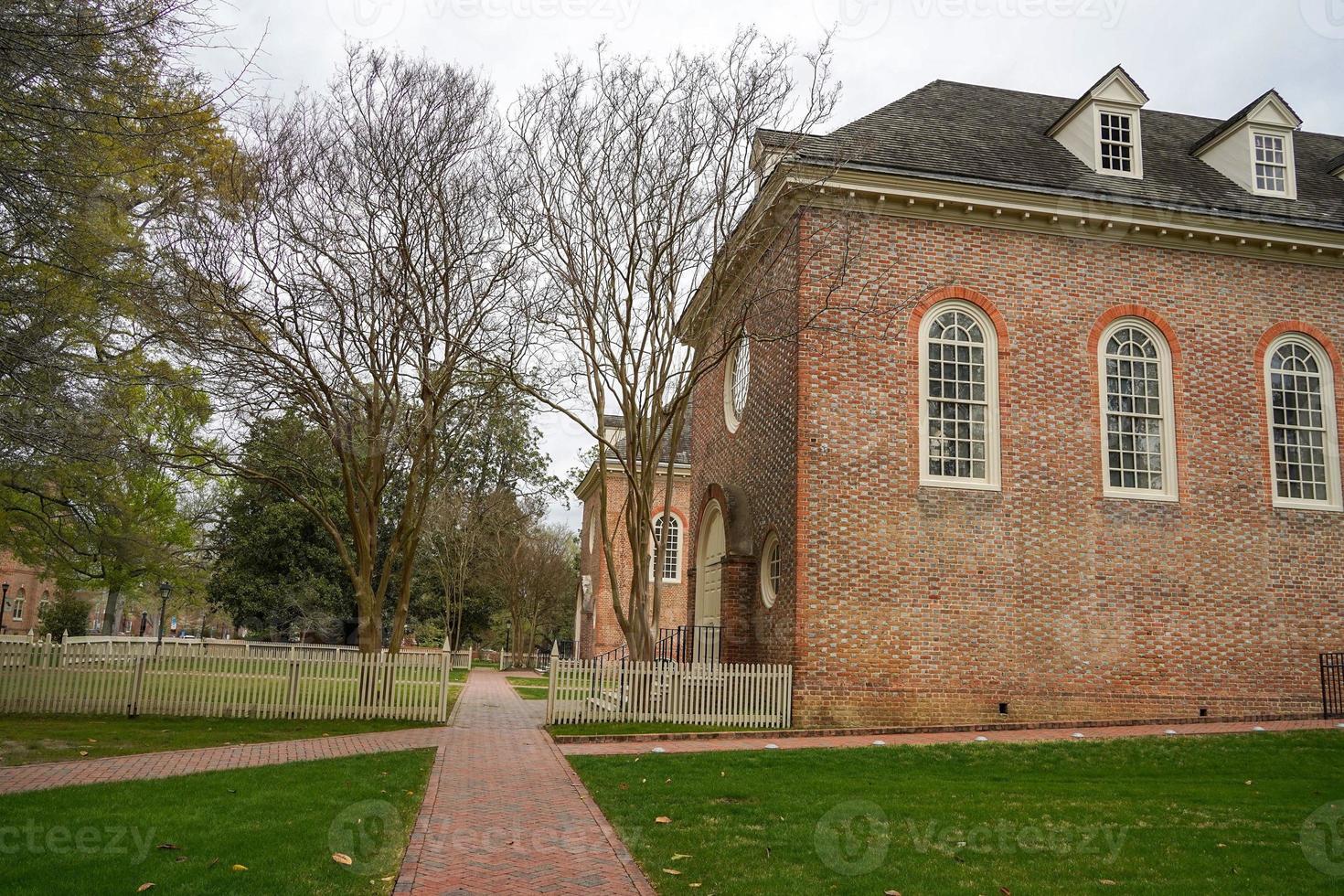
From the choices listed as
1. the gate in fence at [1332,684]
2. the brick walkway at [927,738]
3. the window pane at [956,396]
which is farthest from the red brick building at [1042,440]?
the brick walkway at [927,738]

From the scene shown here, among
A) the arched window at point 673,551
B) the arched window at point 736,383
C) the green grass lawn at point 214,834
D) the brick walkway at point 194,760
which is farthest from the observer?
the arched window at point 673,551

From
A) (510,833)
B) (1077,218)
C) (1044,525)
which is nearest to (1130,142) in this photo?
(1077,218)

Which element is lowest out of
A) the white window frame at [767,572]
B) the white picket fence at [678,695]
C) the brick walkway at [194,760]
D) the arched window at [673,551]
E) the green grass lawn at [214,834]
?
the brick walkway at [194,760]

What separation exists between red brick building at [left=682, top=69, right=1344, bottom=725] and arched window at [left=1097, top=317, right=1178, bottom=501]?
0.17 ft

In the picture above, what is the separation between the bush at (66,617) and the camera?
4319 cm

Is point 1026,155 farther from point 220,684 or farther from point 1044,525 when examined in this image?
point 220,684

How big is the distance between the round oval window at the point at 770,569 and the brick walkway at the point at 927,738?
340 centimetres

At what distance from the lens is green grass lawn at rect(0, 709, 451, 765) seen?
11461mm

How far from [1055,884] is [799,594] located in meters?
9.02

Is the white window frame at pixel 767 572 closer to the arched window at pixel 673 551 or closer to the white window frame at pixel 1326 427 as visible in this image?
the white window frame at pixel 1326 427

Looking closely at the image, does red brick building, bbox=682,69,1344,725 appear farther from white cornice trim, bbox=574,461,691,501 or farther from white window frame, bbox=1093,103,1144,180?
white cornice trim, bbox=574,461,691,501

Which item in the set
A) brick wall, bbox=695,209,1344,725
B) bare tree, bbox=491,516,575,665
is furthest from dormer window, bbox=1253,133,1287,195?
bare tree, bbox=491,516,575,665

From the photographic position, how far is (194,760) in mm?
10961

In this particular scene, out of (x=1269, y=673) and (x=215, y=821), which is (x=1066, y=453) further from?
(x=215, y=821)
